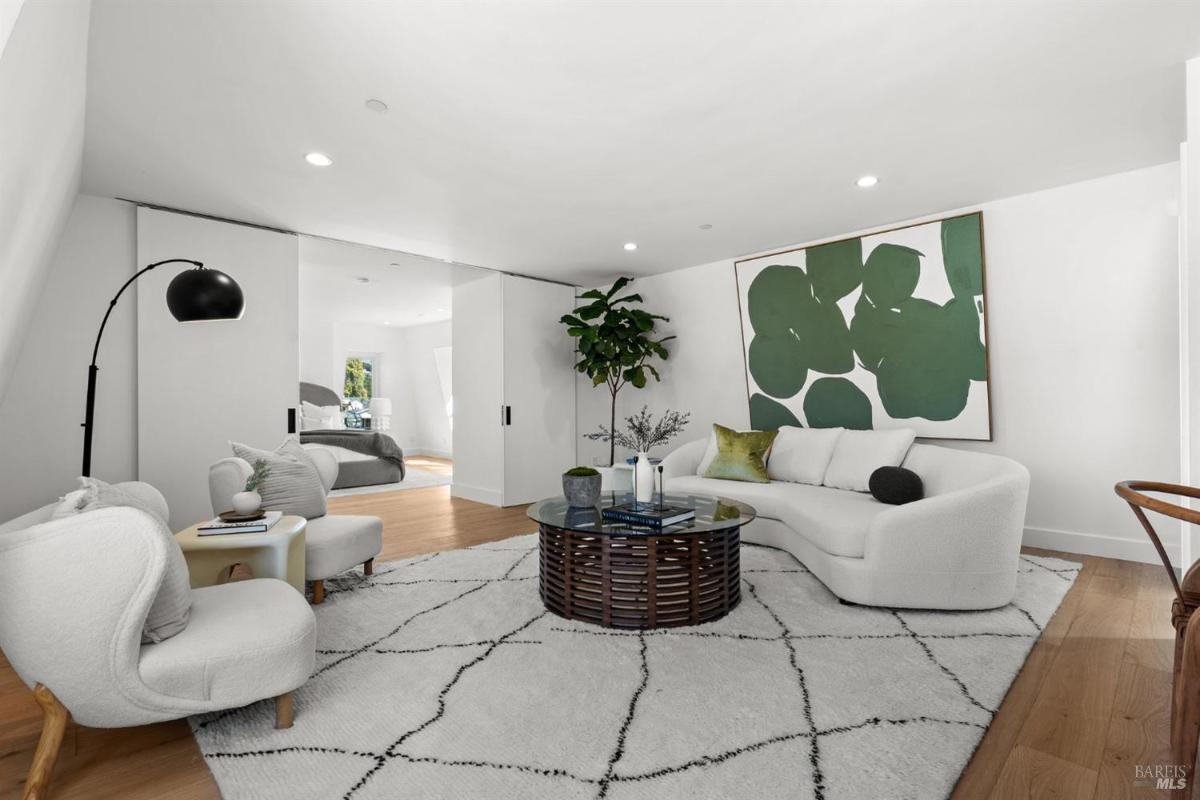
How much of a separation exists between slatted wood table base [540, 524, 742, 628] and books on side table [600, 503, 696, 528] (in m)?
0.12

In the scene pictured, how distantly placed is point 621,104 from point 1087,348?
135 inches

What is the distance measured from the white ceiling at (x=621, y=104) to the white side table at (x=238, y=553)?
196cm

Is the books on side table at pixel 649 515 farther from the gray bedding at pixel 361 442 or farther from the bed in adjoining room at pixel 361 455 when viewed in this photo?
the gray bedding at pixel 361 442

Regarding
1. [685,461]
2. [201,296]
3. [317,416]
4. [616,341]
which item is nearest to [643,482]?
[685,461]

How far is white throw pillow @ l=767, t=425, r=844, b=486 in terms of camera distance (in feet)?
14.1

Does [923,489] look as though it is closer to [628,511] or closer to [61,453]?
[628,511]

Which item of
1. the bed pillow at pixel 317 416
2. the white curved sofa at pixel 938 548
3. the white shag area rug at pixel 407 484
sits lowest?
the white shag area rug at pixel 407 484

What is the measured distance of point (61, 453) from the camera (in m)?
3.67

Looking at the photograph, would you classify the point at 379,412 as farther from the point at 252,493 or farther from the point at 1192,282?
the point at 1192,282

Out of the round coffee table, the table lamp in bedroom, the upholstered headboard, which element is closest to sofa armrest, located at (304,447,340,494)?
the round coffee table

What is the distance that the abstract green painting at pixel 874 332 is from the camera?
414 centimetres

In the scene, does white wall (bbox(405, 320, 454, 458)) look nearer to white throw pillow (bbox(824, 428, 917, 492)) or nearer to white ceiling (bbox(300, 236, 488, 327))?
white ceiling (bbox(300, 236, 488, 327))

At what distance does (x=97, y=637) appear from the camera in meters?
1.51

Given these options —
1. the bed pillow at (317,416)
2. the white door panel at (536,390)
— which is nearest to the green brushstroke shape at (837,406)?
the white door panel at (536,390)
